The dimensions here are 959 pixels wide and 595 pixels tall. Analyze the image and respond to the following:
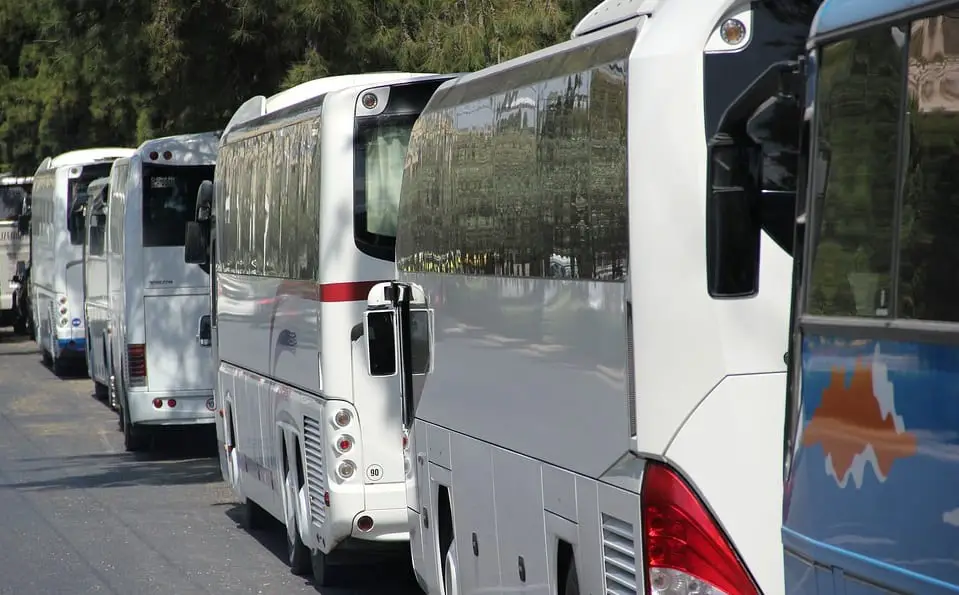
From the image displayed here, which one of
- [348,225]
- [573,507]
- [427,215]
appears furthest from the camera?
[348,225]

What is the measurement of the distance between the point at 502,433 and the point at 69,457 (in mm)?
12290

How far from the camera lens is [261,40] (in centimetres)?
2005

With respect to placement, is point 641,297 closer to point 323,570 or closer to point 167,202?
point 323,570

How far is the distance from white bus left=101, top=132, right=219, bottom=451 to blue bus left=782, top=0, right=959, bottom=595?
47.5ft

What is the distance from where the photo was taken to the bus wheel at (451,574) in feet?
28.3

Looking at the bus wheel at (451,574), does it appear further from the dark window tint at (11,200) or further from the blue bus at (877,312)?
the dark window tint at (11,200)

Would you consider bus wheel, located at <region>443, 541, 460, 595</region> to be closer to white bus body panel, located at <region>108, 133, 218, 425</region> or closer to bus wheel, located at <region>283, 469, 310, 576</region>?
bus wheel, located at <region>283, 469, 310, 576</region>

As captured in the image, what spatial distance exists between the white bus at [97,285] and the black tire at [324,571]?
38.1 ft

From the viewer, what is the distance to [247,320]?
13.3 meters

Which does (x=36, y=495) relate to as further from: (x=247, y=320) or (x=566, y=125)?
(x=566, y=125)

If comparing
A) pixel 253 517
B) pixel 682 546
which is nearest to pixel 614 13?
pixel 682 546

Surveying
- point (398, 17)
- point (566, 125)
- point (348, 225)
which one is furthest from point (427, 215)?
point (398, 17)

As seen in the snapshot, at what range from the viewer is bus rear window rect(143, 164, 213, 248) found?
63.1ft

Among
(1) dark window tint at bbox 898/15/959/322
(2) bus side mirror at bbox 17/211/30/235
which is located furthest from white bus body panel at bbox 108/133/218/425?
(2) bus side mirror at bbox 17/211/30/235
